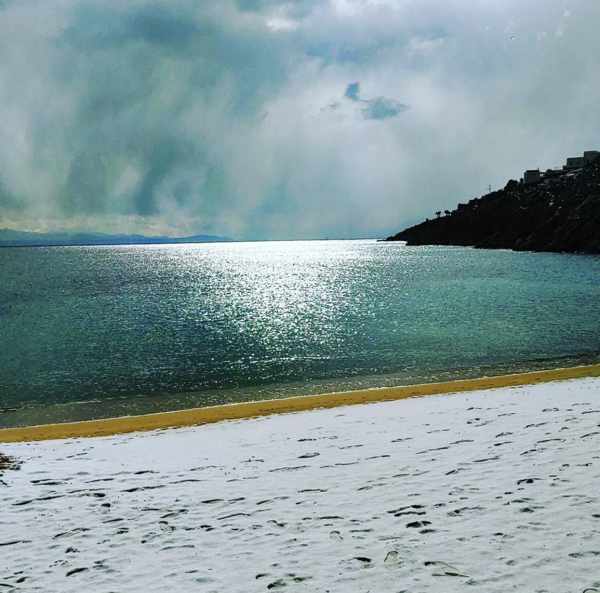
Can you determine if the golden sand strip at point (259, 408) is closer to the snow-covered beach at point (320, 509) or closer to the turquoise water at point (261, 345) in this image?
the turquoise water at point (261, 345)

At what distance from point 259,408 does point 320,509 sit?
1028 centimetres

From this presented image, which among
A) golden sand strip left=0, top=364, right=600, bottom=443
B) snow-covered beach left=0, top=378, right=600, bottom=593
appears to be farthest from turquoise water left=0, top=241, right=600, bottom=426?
snow-covered beach left=0, top=378, right=600, bottom=593

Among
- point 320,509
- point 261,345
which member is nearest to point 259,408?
point 320,509

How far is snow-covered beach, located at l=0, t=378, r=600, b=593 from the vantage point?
23.8 feet

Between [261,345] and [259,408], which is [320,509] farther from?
[261,345]

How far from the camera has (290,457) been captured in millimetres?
12320

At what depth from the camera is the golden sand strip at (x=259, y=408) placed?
17.0m

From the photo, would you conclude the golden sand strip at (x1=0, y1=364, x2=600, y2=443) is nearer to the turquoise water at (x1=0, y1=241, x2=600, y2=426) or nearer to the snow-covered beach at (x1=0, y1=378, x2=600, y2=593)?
the turquoise water at (x1=0, y1=241, x2=600, y2=426)

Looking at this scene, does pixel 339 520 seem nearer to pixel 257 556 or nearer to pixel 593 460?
pixel 257 556

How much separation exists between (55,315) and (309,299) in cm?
2921

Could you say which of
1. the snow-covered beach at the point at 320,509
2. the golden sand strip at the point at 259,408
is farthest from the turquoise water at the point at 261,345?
the snow-covered beach at the point at 320,509

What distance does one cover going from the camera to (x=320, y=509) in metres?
9.30

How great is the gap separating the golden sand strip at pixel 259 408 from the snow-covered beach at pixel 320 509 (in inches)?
93.5

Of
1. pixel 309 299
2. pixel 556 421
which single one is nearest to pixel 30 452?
pixel 556 421
